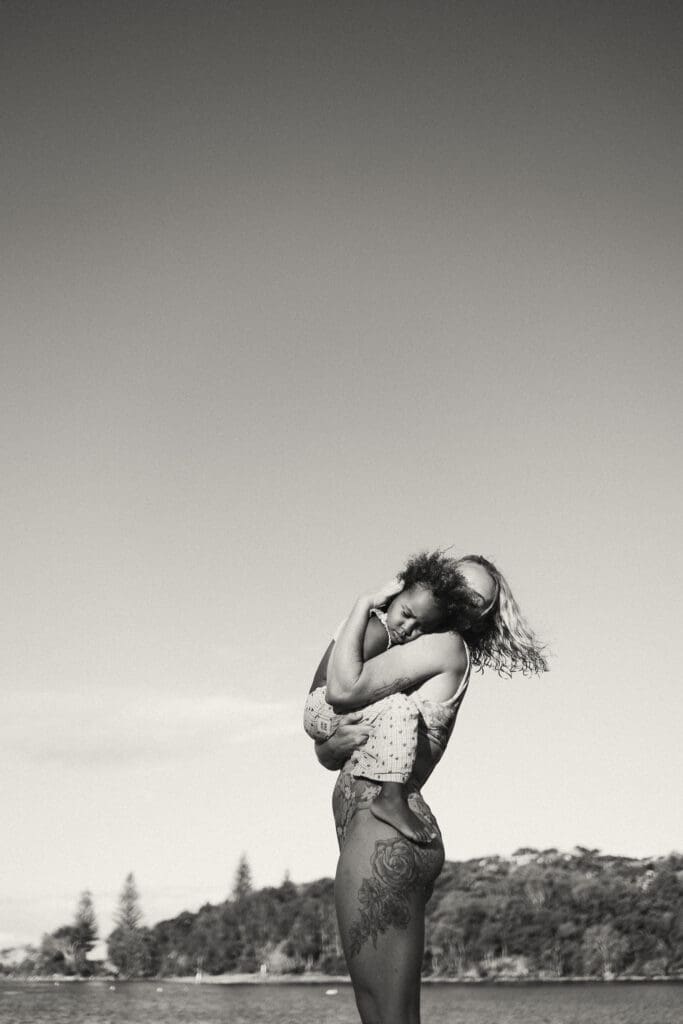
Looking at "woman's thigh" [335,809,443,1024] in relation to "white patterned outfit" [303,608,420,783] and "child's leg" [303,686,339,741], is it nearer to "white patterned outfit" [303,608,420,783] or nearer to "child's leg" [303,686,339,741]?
"white patterned outfit" [303,608,420,783]

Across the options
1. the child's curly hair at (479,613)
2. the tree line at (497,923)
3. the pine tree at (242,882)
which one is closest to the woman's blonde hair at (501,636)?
the child's curly hair at (479,613)

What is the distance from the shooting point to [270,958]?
168 meters

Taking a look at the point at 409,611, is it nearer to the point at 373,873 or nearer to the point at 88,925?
the point at 373,873

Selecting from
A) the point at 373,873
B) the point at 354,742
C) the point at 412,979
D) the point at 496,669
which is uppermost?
the point at 496,669

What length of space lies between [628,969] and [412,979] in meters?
158

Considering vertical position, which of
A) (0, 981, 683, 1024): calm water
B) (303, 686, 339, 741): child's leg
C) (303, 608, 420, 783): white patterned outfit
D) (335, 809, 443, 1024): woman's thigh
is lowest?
(0, 981, 683, 1024): calm water

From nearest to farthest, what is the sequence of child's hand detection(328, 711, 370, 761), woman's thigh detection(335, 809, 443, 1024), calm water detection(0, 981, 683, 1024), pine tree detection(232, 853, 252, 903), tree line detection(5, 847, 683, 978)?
woman's thigh detection(335, 809, 443, 1024), child's hand detection(328, 711, 370, 761), calm water detection(0, 981, 683, 1024), tree line detection(5, 847, 683, 978), pine tree detection(232, 853, 252, 903)

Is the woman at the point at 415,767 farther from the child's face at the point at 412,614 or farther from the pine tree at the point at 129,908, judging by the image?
the pine tree at the point at 129,908

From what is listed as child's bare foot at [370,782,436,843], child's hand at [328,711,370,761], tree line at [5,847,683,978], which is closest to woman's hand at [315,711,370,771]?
child's hand at [328,711,370,761]

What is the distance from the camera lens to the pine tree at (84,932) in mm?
176875

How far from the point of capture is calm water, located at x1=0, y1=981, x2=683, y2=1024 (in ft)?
326

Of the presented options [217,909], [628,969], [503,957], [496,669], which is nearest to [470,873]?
[503,957]

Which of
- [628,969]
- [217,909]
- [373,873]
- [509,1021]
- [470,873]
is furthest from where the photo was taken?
[217,909]

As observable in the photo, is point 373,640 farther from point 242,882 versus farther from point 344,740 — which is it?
point 242,882
